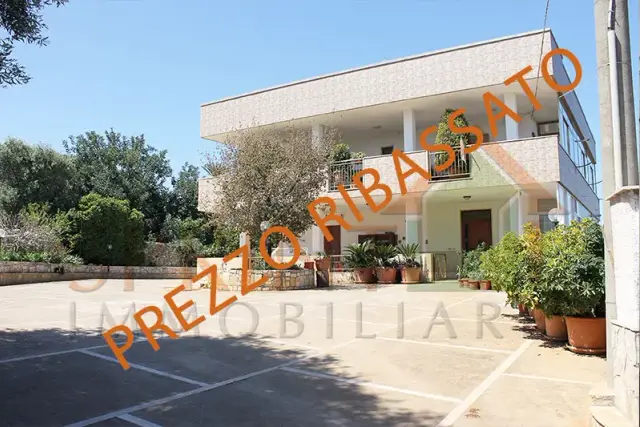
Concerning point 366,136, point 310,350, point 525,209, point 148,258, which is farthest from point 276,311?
point 148,258

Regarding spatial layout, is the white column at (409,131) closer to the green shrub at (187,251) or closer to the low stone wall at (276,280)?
the low stone wall at (276,280)

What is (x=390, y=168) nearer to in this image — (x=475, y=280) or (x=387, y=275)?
(x=387, y=275)

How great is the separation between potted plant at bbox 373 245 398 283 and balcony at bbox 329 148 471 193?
227cm

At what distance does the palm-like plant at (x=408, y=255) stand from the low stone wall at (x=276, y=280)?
138 inches

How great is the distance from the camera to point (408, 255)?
1822 centimetres

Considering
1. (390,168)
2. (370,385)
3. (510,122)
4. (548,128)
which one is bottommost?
(370,385)

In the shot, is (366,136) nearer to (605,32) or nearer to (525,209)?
(525,209)

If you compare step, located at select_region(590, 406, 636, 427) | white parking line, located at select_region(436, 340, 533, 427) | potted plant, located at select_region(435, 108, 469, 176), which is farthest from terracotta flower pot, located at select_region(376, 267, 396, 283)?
step, located at select_region(590, 406, 636, 427)

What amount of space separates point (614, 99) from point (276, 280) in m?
12.7

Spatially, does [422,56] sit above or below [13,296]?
above

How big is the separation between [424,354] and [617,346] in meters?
3.16

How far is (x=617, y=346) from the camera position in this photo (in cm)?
356

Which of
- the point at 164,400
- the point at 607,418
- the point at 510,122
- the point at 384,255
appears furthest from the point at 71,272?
the point at 607,418

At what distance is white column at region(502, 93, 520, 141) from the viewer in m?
16.5
